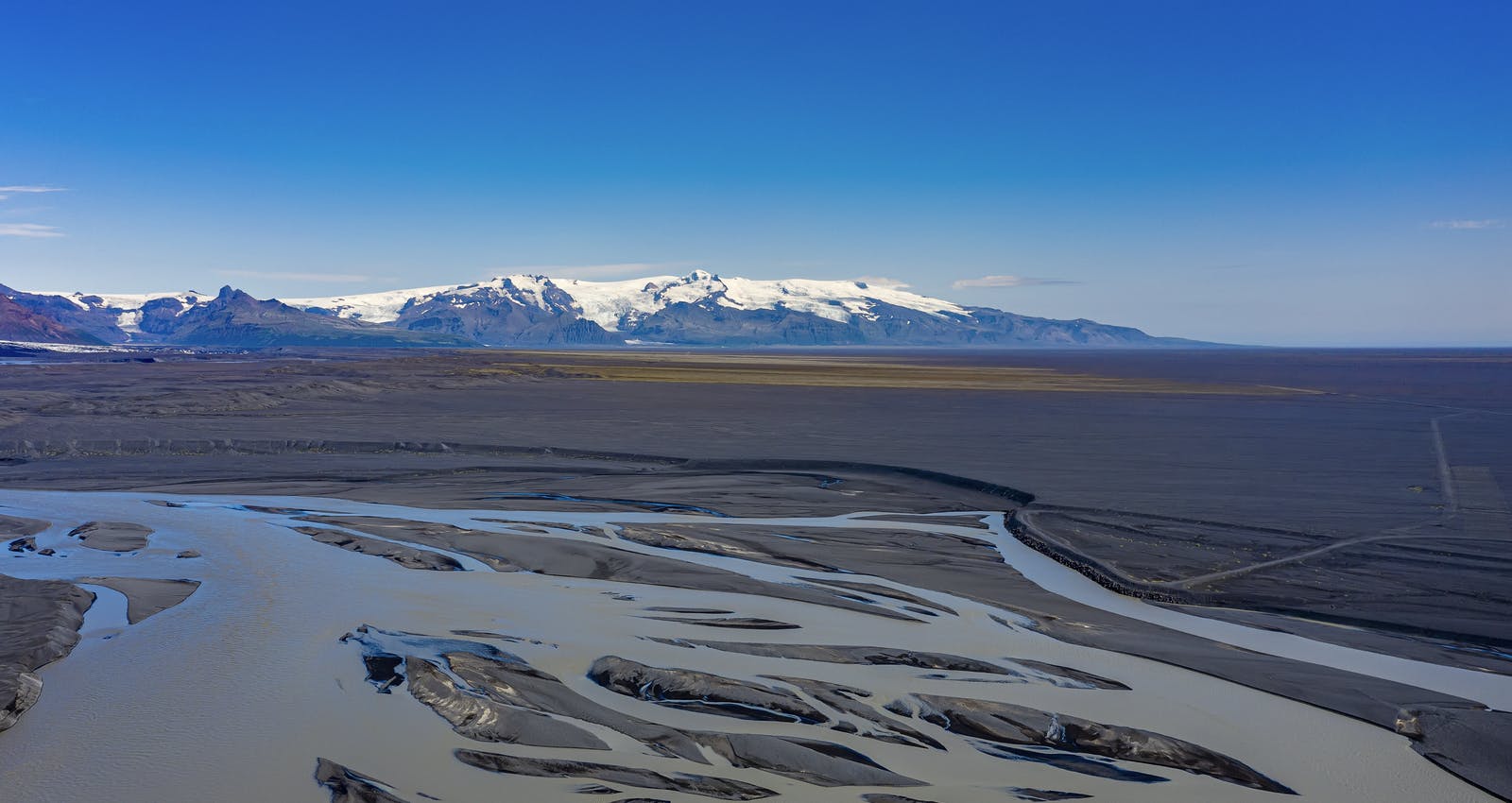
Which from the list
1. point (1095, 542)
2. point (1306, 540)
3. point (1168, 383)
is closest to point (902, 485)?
point (1095, 542)

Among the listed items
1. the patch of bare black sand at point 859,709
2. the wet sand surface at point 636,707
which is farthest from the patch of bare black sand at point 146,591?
the patch of bare black sand at point 859,709

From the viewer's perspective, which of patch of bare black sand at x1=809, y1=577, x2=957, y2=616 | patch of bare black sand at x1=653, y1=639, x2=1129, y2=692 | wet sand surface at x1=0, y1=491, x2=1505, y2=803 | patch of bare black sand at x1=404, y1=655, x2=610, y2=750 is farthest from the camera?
patch of bare black sand at x1=809, y1=577, x2=957, y2=616

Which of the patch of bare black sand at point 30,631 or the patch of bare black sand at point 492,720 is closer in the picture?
the patch of bare black sand at point 492,720

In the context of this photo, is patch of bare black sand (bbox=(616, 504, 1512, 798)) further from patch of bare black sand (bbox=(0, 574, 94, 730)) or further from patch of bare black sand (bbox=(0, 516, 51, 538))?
patch of bare black sand (bbox=(0, 516, 51, 538))

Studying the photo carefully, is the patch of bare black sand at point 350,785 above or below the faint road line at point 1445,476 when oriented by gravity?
below

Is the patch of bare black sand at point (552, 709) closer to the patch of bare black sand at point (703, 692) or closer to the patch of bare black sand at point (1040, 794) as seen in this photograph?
the patch of bare black sand at point (703, 692)

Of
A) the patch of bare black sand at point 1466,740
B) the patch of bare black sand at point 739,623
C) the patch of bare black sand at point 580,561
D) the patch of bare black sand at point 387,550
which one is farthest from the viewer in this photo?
the patch of bare black sand at point 387,550

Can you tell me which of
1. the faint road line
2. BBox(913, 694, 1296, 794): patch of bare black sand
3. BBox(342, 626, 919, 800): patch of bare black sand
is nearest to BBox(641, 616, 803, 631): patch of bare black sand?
BBox(342, 626, 919, 800): patch of bare black sand
